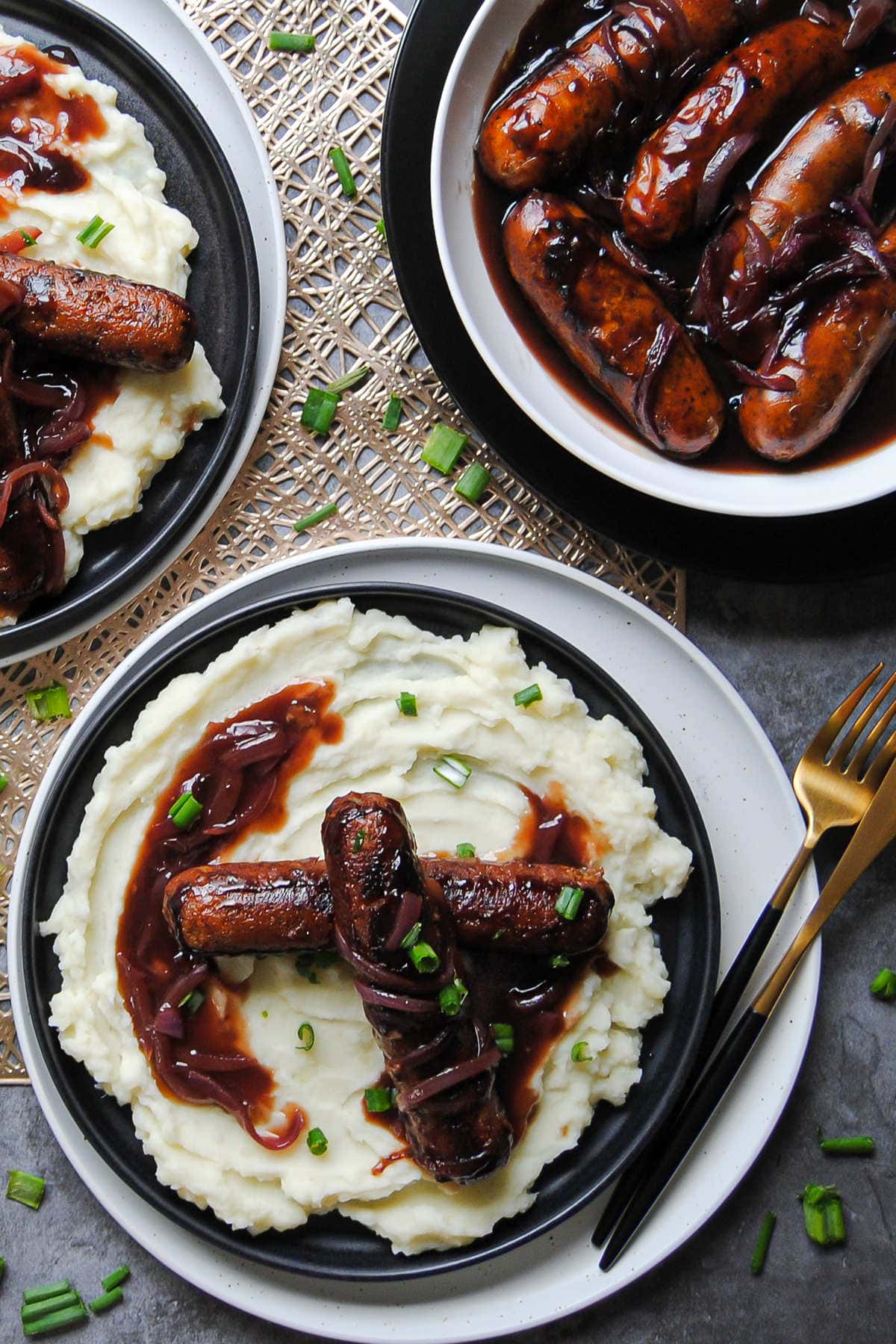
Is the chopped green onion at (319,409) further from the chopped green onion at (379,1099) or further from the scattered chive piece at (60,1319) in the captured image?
the scattered chive piece at (60,1319)

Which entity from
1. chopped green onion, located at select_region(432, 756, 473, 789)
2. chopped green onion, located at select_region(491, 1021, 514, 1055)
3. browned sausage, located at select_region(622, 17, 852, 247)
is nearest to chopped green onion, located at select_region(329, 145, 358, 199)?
browned sausage, located at select_region(622, 17, 852, 247)

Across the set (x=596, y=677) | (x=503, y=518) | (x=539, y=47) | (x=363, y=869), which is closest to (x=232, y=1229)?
(x=363, y=869)

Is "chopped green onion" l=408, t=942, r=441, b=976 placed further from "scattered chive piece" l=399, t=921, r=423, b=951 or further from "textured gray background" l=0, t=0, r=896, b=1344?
"textured gray background" l=0, t=0, r=896, b=1344

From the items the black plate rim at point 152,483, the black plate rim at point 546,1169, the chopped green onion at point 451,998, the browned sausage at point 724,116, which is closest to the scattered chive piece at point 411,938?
the chopped green onion at point 451,998

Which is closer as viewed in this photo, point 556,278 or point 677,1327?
point 556,278

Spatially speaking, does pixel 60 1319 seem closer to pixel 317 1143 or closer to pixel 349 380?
pixel 317 1143

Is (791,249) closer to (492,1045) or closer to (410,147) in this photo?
(410,147)
